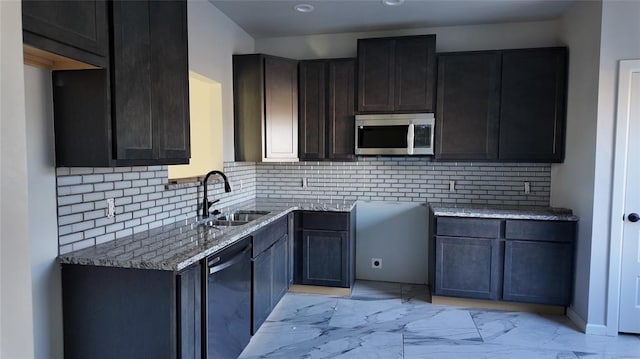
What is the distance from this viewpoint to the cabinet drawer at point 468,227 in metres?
3.42

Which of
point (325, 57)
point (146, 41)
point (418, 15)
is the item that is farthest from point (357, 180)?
point (146, 41)

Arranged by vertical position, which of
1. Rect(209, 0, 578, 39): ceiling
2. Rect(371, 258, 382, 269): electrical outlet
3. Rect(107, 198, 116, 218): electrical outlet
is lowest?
Rect(371, 258, 382, 269): electrical outlet

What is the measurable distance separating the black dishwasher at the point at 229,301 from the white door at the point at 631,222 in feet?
9.60

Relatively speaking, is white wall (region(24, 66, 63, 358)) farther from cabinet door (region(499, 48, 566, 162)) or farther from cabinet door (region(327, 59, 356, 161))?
cabinet door (region(499, 48, 566, 162))

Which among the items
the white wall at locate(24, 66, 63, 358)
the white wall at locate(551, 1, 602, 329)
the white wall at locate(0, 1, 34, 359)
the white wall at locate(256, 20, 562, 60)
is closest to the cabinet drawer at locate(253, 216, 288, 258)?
the white wall at locate(24, 66, 63, 358)

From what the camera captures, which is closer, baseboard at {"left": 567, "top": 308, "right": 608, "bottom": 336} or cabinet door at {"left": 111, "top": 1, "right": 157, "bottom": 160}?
cabinet door at {"left": 111, "top": 1, "right": 157, "bottom": 160}

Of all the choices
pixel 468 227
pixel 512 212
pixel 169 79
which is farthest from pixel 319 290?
pixel 169 79

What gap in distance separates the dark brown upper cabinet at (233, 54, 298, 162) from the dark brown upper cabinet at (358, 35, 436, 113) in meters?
0.79

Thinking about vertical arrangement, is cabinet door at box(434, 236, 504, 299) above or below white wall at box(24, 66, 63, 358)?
below

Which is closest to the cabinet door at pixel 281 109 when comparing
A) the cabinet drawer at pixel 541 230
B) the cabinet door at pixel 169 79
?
the cabinet door at pixel 169 79

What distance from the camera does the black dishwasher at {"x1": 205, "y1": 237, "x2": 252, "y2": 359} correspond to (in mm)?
2127

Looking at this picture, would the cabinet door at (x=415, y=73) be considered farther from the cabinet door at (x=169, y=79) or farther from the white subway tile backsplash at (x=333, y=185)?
the cabinet door at (x=169, y=79)

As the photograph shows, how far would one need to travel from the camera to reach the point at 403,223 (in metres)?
4.20

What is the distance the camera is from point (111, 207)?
87.2 inches
